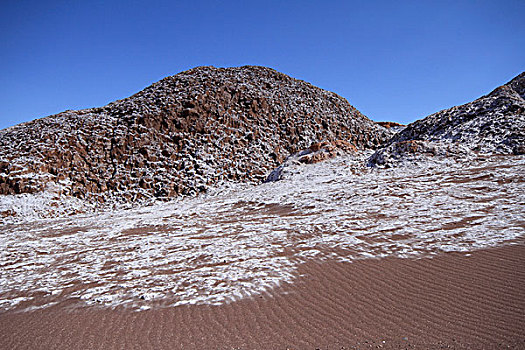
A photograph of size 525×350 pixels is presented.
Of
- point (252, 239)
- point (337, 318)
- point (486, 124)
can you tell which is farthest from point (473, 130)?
point (337, 318)

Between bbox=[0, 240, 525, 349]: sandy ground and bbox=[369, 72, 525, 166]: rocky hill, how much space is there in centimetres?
1701

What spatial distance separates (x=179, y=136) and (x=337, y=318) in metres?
28.4

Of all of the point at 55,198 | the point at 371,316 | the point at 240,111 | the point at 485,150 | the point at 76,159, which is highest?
the point at 240,111

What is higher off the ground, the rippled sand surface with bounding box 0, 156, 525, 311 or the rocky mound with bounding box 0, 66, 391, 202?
the rocky mound with bounding box 0, 66, 391, 202

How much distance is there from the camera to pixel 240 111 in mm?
34562

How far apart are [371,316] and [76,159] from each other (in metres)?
28.2

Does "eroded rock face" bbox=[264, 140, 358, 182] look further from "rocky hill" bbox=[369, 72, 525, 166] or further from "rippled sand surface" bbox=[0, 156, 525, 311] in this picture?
"rippled sand surface" bbox=[0, 156, 525, 311]

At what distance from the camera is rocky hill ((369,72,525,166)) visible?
20.1 metres

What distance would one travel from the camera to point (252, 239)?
943 cm

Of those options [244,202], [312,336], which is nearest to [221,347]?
[312,336]

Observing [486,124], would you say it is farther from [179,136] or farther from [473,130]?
[179,136]

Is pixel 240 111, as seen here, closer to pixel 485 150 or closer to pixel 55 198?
pixel 55 198

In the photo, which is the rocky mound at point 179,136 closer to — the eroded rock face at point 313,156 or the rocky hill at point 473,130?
the eroded rock face at point 313,156

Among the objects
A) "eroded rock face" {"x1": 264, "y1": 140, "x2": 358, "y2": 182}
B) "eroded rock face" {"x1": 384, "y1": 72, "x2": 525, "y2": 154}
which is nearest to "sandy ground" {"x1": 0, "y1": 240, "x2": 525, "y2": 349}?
"eroded rock face" {"x1": 384, "y1": 72, "x2": 525, "y2": 154}
